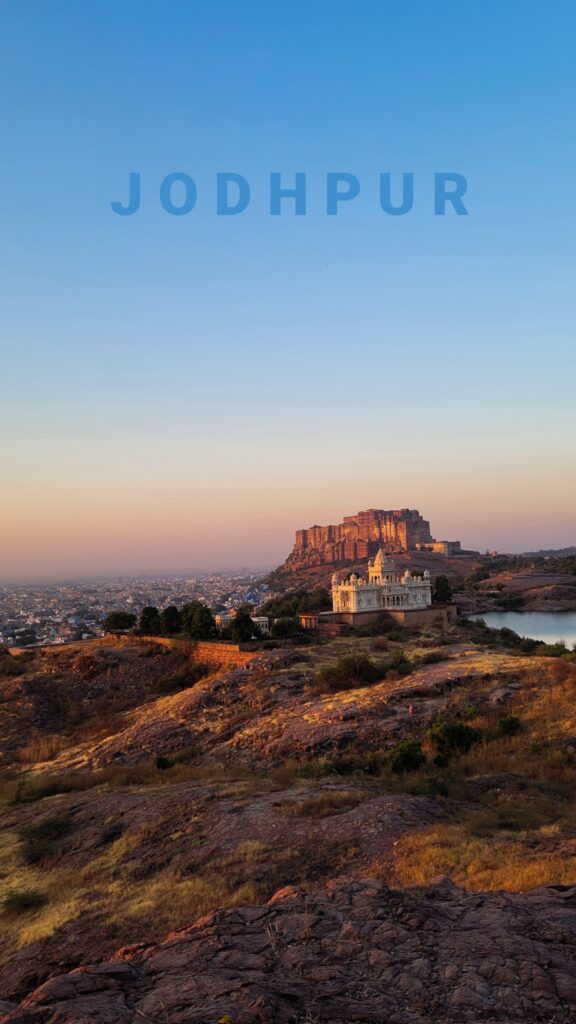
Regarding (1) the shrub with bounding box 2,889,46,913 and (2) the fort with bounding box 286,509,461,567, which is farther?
(2) the fort with bounding box 286,509,461,567

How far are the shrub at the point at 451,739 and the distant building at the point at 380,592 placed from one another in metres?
26.5

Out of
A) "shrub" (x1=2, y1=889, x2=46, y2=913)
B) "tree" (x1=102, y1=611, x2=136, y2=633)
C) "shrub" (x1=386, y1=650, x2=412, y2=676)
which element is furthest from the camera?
"tree" (x1=102, y1=611, x2=136, y2=633)

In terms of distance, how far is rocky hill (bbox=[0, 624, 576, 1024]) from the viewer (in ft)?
17.2

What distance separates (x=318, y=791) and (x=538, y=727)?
8428 mm

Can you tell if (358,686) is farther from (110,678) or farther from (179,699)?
(110,678)

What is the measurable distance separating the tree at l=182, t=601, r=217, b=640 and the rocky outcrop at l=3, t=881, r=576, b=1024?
33256mm

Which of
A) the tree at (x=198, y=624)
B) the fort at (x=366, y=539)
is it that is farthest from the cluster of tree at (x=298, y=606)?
the fort at (x=366, y=539)

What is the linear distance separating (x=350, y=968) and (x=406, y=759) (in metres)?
11.1

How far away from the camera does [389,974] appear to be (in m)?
5.45

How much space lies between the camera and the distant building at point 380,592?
45.7 meters

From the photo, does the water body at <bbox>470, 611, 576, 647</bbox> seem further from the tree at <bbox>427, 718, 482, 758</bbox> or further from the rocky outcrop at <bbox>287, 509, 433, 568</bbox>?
the rocky outcrop at <bbox>287, 509, 433, 568</bbox>

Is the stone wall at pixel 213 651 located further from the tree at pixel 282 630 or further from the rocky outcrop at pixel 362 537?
the rocky outcrop at pixel 362 537

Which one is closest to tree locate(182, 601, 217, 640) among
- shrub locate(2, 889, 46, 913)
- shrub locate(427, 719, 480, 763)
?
shrub locate(427, 719, 480, 763)

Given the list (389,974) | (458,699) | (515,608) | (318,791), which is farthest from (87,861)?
(515,608)
